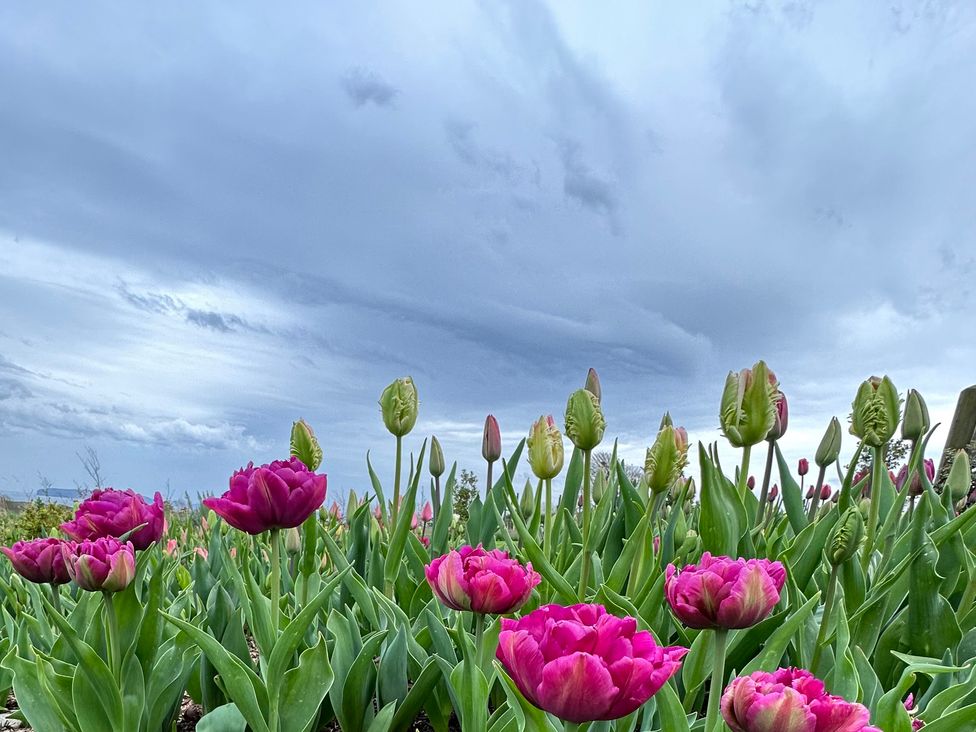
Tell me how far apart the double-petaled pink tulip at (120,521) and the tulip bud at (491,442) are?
4.00ft

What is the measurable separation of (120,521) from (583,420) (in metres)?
1.27

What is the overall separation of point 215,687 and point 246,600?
54 centimetres

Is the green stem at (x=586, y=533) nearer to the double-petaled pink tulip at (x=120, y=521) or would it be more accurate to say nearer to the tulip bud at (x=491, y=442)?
the tulip bud at (x=491, y=442)

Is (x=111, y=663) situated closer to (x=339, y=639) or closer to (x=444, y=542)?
(x=339, y=639)

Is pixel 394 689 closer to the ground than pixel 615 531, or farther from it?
closer to the ground

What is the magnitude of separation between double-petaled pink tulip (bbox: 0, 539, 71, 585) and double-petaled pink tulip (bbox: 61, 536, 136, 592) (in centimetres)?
24

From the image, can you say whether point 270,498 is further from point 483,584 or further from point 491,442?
point 491,442

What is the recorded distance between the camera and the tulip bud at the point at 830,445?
9.75 feet

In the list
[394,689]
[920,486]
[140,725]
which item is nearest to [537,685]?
[394,689]

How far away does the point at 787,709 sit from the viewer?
0.97 meters

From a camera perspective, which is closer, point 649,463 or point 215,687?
point 649,463

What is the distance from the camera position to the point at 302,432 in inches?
93.4

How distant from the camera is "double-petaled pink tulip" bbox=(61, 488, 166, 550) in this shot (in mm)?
2070

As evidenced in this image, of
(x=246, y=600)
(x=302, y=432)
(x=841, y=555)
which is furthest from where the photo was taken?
(x=302, y=432)
